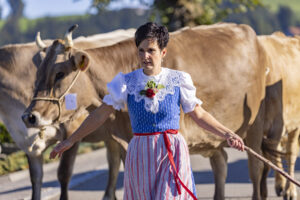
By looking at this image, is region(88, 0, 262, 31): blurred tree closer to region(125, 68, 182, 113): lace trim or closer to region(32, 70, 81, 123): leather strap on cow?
region(32, 70, 81, 123): leather strap on cow

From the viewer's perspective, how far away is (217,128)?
4340 millimetres

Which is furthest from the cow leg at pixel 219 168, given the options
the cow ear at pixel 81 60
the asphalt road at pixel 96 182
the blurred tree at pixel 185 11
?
the blurred tree at pixel 185 11

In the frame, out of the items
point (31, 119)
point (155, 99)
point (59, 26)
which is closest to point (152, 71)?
point (155, 99)

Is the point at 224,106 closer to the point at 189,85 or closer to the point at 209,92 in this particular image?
the point at 209,92

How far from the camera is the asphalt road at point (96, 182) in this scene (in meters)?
8.94

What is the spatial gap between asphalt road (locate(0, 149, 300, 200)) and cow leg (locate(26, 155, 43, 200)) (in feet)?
3.82

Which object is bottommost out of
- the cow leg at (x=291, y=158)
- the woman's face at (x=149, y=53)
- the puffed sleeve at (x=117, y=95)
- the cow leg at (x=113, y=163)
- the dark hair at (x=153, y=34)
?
the cow leg at (x=291, y=158)

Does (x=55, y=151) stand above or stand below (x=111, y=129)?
above

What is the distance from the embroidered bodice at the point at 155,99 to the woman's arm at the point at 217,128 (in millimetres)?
71

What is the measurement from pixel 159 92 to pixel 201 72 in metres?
2.26

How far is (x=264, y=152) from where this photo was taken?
7.52 meters

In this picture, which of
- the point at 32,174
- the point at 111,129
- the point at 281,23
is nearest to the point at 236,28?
the point at 111,129

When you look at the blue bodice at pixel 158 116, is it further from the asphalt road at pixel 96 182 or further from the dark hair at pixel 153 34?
the asphalt road at pixel 96 182

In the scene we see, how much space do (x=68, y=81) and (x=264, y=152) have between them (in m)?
2.68
